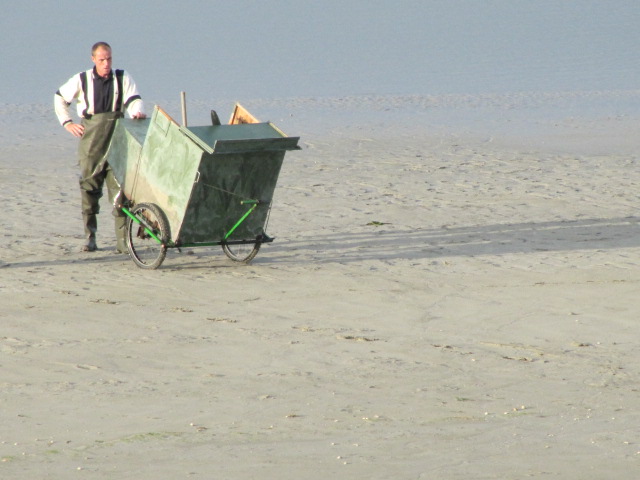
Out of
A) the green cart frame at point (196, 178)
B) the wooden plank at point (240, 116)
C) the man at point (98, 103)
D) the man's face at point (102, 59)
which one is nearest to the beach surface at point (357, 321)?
the green cart frame at point (196, 178)

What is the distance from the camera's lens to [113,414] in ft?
20.1

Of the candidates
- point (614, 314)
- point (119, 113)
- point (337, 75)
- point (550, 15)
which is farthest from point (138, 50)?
point (614, 314)

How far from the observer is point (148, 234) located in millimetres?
9977

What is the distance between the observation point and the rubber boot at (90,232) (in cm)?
1055

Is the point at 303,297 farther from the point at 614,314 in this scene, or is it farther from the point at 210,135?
the point at 614,314

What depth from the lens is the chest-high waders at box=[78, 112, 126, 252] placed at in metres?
10.0

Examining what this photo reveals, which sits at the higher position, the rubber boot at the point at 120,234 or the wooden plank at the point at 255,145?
the wooden plank at the point at 255,145

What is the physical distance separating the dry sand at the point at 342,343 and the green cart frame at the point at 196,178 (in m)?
0.38

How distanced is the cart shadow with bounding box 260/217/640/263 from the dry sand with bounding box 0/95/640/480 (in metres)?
0.04

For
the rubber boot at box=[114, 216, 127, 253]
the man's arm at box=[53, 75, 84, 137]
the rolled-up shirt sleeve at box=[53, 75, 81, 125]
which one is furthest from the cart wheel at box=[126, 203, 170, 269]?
the rolled-up shirt sleeve at box=[53, 75, 81, 125]

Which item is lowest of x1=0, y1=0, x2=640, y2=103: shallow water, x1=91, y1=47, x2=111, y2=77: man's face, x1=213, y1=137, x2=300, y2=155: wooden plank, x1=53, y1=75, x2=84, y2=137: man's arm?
x1=0, y1=0, x2=640, y2=103: shallow water

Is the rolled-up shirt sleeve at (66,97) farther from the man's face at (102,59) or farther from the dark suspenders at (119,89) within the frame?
the man's face at (102,59)

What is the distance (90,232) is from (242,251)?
1.44 metres

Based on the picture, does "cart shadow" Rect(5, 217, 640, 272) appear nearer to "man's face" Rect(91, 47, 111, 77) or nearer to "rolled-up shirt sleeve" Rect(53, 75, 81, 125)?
Answer: "rolled-up shirt sleeve" Rect(53, 75, 81, 125)
